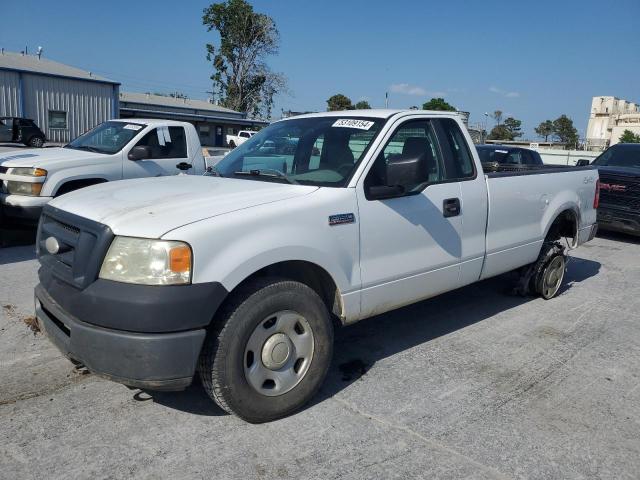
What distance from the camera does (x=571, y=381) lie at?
4152 millimetres

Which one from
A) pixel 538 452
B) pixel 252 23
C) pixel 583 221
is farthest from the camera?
pixel 252 23

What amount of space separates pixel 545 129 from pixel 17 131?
68891 millimetres

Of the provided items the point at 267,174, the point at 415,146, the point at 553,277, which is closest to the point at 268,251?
the point at 267,174

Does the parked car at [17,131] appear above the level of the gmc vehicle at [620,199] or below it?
above

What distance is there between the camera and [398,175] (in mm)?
3668

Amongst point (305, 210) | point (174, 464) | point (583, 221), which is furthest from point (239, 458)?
point (583, 221)

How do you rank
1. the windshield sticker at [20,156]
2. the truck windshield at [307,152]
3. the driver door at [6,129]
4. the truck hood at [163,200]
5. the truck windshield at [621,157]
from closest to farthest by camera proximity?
the truck hood at [163,200], the truck windshield at [307,152], the windshield sticker at [20,156], the truck windshield at [621,157], the driver door at [6,129]

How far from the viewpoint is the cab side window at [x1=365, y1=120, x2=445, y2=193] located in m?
3.84

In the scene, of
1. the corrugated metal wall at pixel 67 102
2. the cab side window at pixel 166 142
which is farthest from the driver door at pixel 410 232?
the corrugated metal wall at pixel 67 102

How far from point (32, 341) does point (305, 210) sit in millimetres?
2609

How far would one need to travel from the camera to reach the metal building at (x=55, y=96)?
107ft

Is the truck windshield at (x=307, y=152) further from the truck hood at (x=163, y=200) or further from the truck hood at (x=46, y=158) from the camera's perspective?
the truck hood at (x=46, y=158)

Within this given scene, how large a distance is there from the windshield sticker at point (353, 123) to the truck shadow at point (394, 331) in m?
1.79

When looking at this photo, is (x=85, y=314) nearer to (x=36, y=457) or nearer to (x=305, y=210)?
(x=36, y=457)
